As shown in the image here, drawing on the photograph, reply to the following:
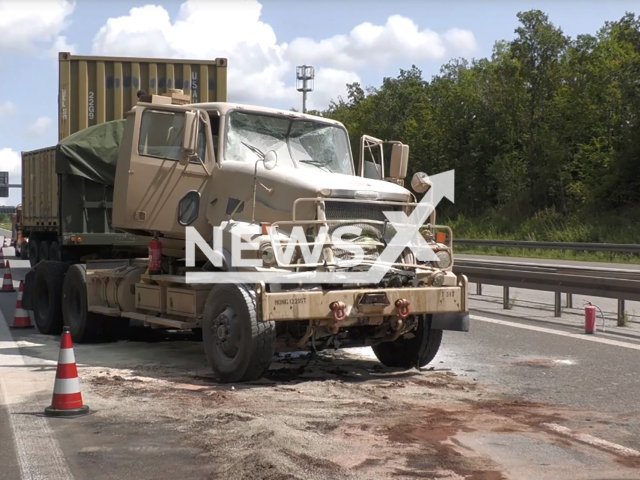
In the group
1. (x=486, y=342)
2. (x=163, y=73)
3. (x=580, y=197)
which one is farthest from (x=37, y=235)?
(x=580, y=197)

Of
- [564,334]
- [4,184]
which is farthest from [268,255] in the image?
[4,184]

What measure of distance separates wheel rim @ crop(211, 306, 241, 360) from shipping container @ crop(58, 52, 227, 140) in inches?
274

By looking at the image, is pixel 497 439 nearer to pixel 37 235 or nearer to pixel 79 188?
pixel 79 188

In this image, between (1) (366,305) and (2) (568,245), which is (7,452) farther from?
(2) (568,245)

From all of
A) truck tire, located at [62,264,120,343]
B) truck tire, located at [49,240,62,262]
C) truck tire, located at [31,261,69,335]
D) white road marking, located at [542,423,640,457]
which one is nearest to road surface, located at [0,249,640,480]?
white road marking, located at [542,423,640,457]

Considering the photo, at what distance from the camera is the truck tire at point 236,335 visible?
27.7ft

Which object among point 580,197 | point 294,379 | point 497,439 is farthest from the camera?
point 580,197

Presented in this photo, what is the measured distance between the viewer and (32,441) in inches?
256

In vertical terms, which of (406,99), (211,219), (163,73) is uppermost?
(406,99)

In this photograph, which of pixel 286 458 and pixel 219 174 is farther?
pixel 219 174

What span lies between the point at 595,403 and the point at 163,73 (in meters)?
9.79

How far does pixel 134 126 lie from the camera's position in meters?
10.3

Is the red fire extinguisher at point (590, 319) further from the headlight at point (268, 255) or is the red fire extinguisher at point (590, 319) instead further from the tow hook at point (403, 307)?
the headlight at point (268, 255)

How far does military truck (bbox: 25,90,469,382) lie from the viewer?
8.62 metres
